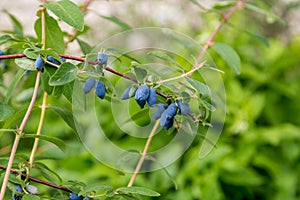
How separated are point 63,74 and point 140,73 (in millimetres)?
93

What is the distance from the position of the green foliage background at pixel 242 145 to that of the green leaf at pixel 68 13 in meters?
1.09

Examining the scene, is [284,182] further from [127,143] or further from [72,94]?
[72,94]

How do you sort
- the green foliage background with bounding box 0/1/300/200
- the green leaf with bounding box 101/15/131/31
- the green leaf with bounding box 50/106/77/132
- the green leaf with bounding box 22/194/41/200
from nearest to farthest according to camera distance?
1. the green leaf with bounding box 22/194/41/200
2. the green leaf with bounding box 50/106/77/132
3. the green leaf with bounding box 101/15/131/31
4. the green foliage background with bounding box 0/1/300/200

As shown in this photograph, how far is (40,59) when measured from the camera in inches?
27.0

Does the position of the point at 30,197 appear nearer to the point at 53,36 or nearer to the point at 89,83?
the point at 89,83

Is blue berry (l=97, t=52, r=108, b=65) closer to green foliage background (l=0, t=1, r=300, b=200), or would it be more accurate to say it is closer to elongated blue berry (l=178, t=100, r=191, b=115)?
elongated blue berry (l=178, t=100, r=191, b=115)

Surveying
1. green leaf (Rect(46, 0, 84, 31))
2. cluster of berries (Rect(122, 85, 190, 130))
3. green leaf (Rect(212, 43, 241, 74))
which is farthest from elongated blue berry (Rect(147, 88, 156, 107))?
green leaf (Rect(212, 43, 241, 74))

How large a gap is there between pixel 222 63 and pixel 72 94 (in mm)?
1758

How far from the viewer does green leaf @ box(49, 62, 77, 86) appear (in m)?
0.65

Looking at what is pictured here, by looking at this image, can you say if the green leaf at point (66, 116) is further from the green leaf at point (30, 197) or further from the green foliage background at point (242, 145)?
the green foliage background at point (242, 145)

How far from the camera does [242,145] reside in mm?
2213

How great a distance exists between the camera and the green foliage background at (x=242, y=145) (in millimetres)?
2008

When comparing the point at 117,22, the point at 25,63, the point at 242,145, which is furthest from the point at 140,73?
the point at 242,145

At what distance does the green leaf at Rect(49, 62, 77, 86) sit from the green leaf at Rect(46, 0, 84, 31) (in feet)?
0.25
